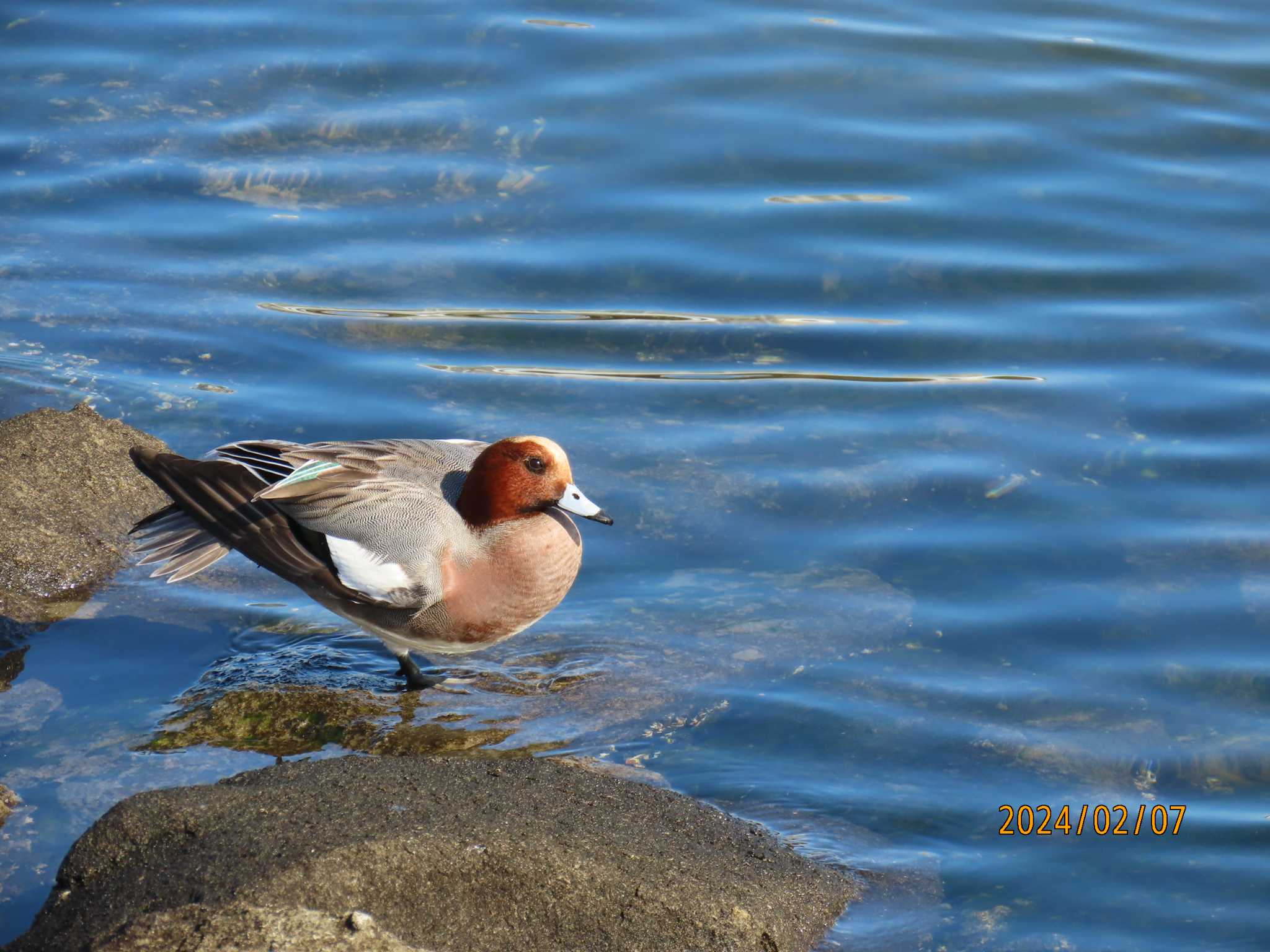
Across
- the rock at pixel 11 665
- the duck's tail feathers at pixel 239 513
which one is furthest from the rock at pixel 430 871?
the rock at pixel 11 665

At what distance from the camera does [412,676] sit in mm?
5078

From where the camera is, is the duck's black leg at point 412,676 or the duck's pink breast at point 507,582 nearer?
the duck's pink breast at point 507,582

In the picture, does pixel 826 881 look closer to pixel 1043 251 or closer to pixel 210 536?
pixel 210 536

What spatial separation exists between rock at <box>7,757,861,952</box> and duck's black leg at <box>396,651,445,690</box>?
1.03 m

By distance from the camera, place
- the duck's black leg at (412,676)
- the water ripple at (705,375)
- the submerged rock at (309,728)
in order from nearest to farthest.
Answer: the submerged rock at (309,728), the duck's black leg at (412,676), the water ripple at (705,375)

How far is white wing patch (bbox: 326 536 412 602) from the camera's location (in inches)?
188

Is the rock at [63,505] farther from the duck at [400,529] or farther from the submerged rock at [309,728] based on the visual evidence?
the submerged rock at [309,728]

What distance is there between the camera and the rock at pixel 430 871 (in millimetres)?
3311

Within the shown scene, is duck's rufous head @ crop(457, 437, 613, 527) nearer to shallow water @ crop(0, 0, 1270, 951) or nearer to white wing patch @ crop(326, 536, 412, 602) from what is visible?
white wing patch @ crop(326, 536, 412, 602)

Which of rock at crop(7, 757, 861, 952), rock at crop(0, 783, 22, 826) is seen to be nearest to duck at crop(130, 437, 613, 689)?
rock at crop(7, 757, 861, 952)

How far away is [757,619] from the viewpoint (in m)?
5.63

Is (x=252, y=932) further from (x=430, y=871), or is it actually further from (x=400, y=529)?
(x=400, y=529)

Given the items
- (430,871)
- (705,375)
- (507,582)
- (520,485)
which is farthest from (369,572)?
(705,375)

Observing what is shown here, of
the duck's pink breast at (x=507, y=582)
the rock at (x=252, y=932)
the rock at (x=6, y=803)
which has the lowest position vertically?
the rock at (x=6, y=803)
